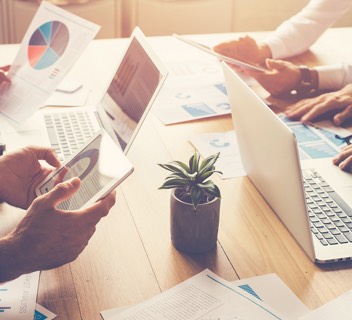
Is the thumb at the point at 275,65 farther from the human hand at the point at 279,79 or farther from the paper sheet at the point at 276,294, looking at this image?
the paper sheet at the point at 276,294

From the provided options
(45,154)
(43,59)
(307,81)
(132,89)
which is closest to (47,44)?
(43,59)

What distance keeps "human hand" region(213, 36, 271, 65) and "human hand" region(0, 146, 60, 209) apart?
2.85 ft

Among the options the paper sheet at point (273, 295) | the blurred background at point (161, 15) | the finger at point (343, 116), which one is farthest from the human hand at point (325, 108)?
the blurred background at point (161, 15)

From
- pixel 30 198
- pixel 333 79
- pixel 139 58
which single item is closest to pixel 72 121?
pixel 139 58

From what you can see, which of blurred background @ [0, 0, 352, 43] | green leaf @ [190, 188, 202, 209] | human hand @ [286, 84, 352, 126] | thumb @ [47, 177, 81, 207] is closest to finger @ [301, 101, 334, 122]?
human hand @ [286, 84, 352, 126]

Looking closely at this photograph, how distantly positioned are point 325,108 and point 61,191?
89cm

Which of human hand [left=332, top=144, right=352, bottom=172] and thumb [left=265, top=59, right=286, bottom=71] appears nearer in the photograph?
human hand [left=332, top=144, right=352, bottom=172]

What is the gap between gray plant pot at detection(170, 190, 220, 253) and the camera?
43.8 inches

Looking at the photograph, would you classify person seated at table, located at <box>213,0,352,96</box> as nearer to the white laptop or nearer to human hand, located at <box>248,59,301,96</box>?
human hand, located at <box>248,59,301,96</box>

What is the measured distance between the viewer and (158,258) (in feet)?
3.75

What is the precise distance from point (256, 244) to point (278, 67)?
803mm

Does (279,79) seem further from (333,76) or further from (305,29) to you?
(305,29)

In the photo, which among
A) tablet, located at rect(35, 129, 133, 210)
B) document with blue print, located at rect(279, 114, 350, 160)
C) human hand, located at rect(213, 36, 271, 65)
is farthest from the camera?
human hand, located at rect(213, 36, 271, 65)

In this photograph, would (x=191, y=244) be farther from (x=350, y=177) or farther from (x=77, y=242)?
(x=350, y=177)
